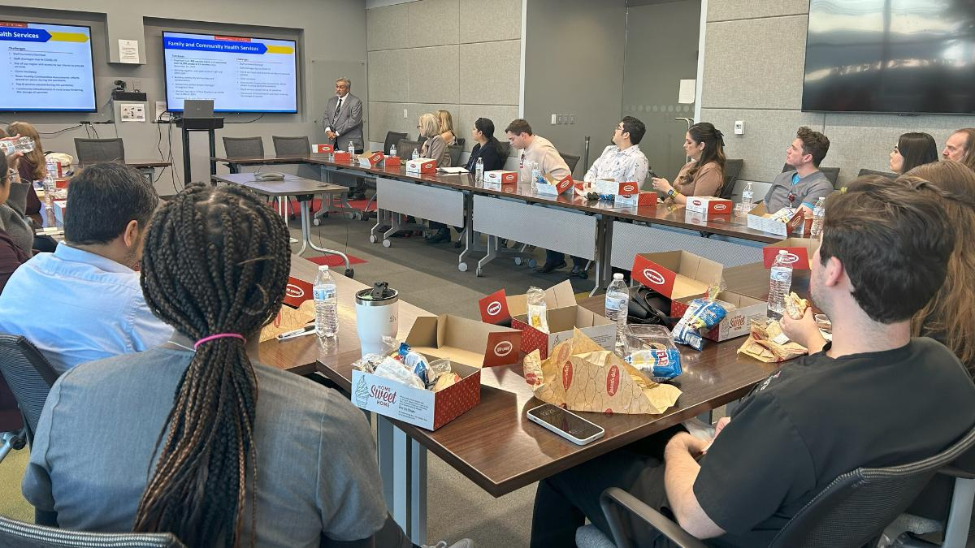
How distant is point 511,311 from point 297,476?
114cm

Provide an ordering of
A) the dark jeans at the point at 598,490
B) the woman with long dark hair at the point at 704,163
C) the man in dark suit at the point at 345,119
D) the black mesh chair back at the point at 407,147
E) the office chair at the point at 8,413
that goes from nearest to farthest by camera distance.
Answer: the dark jeans at the point at 598,490, the office chair at the point at 8,413, the woman with long dark hair at the point at 704,163, the black mesh chair back at the point at 407,147, the man in dark suit at the point at 345,119

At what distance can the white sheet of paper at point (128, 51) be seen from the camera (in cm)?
858

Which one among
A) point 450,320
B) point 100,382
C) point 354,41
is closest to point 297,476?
point 100,382

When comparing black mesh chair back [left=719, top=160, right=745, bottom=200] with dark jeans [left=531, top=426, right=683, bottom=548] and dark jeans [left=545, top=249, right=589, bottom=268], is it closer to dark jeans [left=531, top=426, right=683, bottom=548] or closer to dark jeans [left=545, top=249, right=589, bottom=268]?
dark jeans [left=545, top=249, right=589, bottom=268]

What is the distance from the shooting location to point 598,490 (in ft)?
5.24

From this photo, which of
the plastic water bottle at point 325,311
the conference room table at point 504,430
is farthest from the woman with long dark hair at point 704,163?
the plastic water bottle at point 325,311

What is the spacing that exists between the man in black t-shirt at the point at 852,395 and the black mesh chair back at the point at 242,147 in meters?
8.10

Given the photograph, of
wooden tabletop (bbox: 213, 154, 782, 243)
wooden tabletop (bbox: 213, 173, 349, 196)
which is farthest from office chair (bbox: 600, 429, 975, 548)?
wooden tabletop (bbox: 213, 173, 349, 196)

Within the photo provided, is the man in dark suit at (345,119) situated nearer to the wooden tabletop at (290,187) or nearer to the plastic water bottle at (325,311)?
the wooden tabletop at (290,187)

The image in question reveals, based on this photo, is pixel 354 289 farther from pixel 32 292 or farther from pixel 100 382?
pixel 100 382

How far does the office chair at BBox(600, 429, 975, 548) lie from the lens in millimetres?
1081

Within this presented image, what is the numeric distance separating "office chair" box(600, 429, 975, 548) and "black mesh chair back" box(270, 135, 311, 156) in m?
8.28

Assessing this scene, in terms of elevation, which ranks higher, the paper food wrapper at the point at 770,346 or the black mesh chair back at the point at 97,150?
the black mesh chair back at the point at 97,150

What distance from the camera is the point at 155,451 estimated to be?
3.06ft
